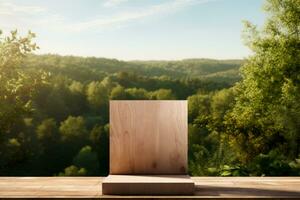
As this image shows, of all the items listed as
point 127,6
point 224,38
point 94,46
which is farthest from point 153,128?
point 94,46

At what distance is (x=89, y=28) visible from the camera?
41688 mm

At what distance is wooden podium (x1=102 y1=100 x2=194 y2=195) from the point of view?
4.34m

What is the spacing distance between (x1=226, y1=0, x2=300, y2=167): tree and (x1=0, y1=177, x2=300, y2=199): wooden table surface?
10053mm

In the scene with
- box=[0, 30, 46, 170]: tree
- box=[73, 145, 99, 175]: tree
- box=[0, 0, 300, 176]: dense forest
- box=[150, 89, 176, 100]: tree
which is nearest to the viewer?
box=[0, 30, 46, 170]: tree

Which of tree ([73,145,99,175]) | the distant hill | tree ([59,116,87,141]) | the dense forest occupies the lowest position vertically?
tree ([73,145,99,175])

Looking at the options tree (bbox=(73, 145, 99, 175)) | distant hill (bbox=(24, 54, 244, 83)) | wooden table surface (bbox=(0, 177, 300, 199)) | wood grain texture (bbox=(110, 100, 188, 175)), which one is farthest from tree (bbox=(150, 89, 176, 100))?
wood grain texture (bbox=(110, 100, 188, 175))

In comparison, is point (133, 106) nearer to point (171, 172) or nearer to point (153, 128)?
point (153, 128)

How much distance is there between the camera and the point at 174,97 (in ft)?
119

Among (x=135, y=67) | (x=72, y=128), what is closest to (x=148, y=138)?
(x=72, y=128)

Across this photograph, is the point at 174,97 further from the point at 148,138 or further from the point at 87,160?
the point at 148,138

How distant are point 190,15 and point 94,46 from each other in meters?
10.0

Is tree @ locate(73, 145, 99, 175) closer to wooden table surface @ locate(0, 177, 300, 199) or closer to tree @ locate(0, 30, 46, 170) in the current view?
tree @ locate(0, 30, 46, 170)

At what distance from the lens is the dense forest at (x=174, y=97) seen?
30.6 feet

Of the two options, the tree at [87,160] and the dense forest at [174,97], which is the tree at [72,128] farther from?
the tree at [87,160]
